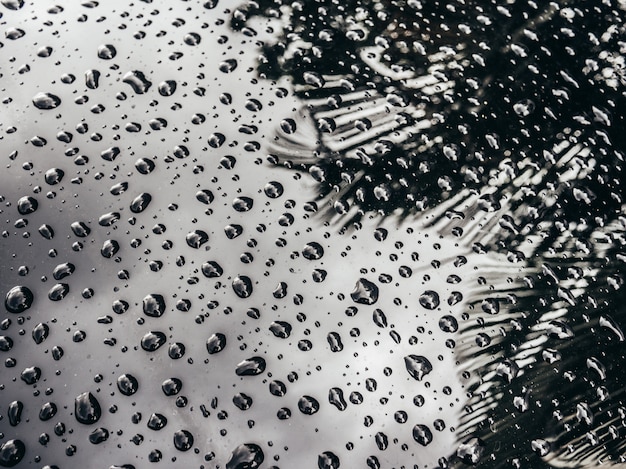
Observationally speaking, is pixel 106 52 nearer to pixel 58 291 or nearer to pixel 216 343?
pixel 58 291

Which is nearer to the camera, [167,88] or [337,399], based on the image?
[337,399]

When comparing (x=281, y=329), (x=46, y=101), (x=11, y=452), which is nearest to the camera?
(x=11, y=452)

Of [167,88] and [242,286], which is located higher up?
[167,88]

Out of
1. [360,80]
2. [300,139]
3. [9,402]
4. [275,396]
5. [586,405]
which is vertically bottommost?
[9,402]

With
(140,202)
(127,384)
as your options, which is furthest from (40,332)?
(140,202)

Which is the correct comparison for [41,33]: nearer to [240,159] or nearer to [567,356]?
[240,159]

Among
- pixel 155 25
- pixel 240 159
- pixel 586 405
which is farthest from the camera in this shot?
pixel 155 25

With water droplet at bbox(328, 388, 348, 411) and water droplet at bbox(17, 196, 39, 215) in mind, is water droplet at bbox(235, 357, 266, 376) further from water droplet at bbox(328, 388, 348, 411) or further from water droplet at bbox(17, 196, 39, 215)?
water droplet at bbox(17, 196, 39, 215)

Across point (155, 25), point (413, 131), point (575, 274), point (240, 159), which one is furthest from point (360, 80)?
point (575, 274)
